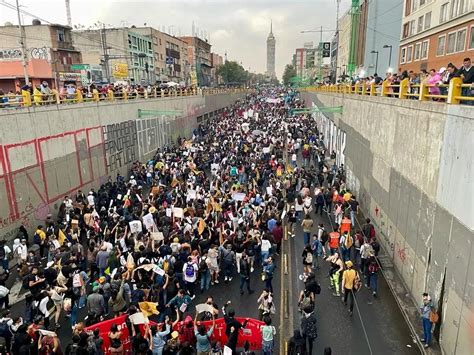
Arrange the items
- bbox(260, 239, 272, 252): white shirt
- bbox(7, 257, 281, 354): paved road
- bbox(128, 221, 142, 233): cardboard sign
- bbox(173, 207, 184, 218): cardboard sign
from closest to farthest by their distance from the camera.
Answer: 1. bbox(7, 257, 281, 354): paved road
2. bbox(260, 239, 272, 252): white shirt
3. bbox(128, 221, 142, 233): cardboard sign
4. bbox(173, 207, 184, 218): cardboard sign

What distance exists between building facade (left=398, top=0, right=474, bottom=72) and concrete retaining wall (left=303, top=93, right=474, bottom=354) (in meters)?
20.7

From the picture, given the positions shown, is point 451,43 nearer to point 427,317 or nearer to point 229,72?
point 427,317

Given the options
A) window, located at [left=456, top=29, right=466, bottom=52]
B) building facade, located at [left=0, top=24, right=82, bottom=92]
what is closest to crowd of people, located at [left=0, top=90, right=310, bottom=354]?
window, located at [left=456, top=29, right=466, bottom=52]

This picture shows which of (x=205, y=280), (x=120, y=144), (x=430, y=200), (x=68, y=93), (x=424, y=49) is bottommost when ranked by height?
(x=205, y=280)

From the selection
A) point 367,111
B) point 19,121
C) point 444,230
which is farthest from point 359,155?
point 19,121

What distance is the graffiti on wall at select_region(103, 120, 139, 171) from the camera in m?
24.6

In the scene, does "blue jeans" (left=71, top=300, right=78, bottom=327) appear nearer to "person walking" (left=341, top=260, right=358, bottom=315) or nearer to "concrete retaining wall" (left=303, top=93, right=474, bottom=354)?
"person walking" (left=341, top=260, right=358, bottom=315)

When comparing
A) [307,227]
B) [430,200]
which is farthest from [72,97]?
[430,200]

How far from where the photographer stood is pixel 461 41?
33.2 m

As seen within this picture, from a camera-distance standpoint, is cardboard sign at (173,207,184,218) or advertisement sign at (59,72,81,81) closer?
cardboard sign at (173,207,184,218)

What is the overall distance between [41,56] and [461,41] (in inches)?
1846

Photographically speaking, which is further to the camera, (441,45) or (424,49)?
(424,49)

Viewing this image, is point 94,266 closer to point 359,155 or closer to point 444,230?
point 444,230

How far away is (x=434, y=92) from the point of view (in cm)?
1249
